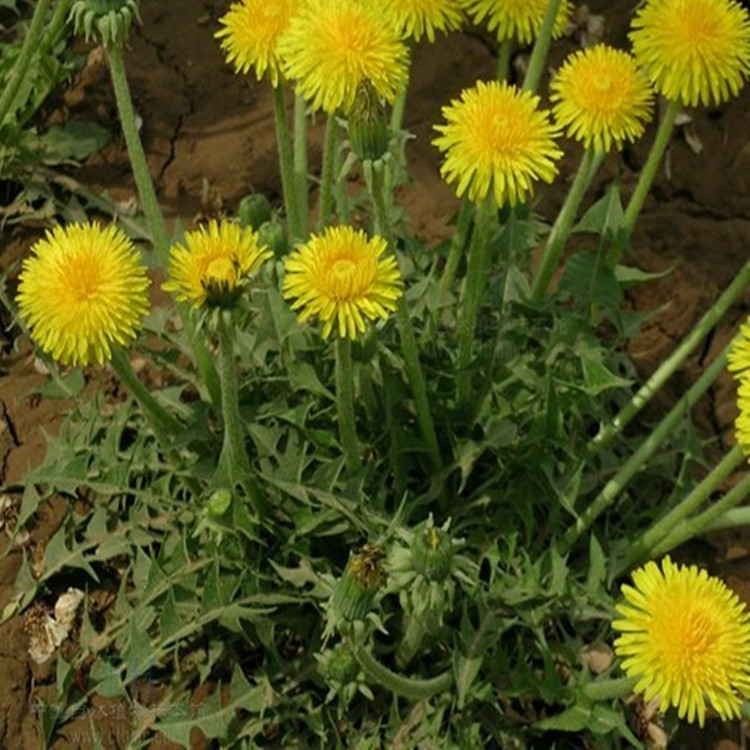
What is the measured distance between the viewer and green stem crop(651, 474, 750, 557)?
207 centimetres

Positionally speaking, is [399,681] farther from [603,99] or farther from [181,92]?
[181,92]

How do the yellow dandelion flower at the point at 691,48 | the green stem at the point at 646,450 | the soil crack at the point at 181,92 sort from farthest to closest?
the soil crack at the point at 181,92 < the green stem at the point at 646,450 < the yellow dandelion flower at the point at 691,48

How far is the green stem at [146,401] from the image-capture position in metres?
2.08

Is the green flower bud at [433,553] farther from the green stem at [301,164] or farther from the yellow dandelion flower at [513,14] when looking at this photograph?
the yellow dandelion flower at [513,14]

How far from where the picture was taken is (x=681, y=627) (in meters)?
1.80

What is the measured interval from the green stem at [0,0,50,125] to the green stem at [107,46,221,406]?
17.3 inches

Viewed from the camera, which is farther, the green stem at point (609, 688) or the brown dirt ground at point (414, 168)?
the brown dirt ground at point (414, 168)

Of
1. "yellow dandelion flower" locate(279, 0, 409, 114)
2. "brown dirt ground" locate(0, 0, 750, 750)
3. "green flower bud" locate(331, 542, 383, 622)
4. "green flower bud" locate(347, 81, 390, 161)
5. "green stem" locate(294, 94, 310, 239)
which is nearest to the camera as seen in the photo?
"green flower bud" locate(331, 542, 383, 622)

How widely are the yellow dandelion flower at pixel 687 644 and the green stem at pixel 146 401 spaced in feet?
3.09

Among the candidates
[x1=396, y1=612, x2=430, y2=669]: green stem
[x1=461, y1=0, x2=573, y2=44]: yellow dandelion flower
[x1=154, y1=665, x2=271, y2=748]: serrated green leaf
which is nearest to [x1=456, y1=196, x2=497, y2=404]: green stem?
[x1=461, y1=0, x2=573, y2=44]: yellow dandelion flower

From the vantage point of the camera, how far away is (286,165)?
2.32 meters

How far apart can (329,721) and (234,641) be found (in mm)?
272

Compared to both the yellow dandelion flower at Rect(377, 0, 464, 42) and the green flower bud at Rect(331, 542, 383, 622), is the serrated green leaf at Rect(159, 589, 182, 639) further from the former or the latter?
the yellow dandelion flower at Rect(377, 0, 464, 42)

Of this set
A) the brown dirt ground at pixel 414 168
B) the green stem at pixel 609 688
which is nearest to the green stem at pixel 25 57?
the brown dirt ground at pixel 414 168
